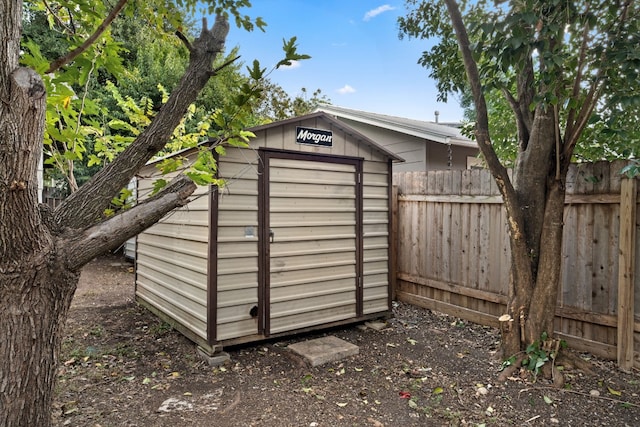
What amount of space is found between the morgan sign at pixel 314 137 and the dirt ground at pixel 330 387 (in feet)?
7.31

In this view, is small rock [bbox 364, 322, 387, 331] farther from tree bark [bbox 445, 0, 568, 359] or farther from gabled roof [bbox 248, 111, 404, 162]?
gabled roof [bbox 248, 111, 404, 162]

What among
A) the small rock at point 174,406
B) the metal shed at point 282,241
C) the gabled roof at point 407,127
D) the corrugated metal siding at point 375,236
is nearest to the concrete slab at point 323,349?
the metal shed at point 282,241

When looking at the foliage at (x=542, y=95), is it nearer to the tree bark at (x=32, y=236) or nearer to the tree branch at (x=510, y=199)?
the tree branch at (x=510, y=199)

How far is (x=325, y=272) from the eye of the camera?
4.80 metres

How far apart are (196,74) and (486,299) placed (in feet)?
14.5

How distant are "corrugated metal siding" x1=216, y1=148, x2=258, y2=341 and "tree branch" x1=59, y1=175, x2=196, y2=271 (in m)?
2.35

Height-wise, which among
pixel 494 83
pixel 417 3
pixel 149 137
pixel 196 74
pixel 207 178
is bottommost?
pixel 207 178

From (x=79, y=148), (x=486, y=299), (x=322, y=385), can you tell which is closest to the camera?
(x=79, y=148)

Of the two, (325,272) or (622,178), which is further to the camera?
(325,272)

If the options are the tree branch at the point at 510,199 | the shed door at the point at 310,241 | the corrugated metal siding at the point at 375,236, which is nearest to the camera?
the tree branch at the point at 510,199

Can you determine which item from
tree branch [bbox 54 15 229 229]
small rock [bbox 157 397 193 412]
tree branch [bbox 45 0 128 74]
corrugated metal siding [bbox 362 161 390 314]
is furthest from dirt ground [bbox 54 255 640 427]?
tree branch [bbox 45 0 128 74]

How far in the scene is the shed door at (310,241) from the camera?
14.4 ft

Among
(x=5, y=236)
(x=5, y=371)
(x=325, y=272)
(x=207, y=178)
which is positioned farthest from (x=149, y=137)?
(x=325, y=272)

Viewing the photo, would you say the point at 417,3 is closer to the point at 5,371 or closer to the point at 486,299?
the point at 486,299
